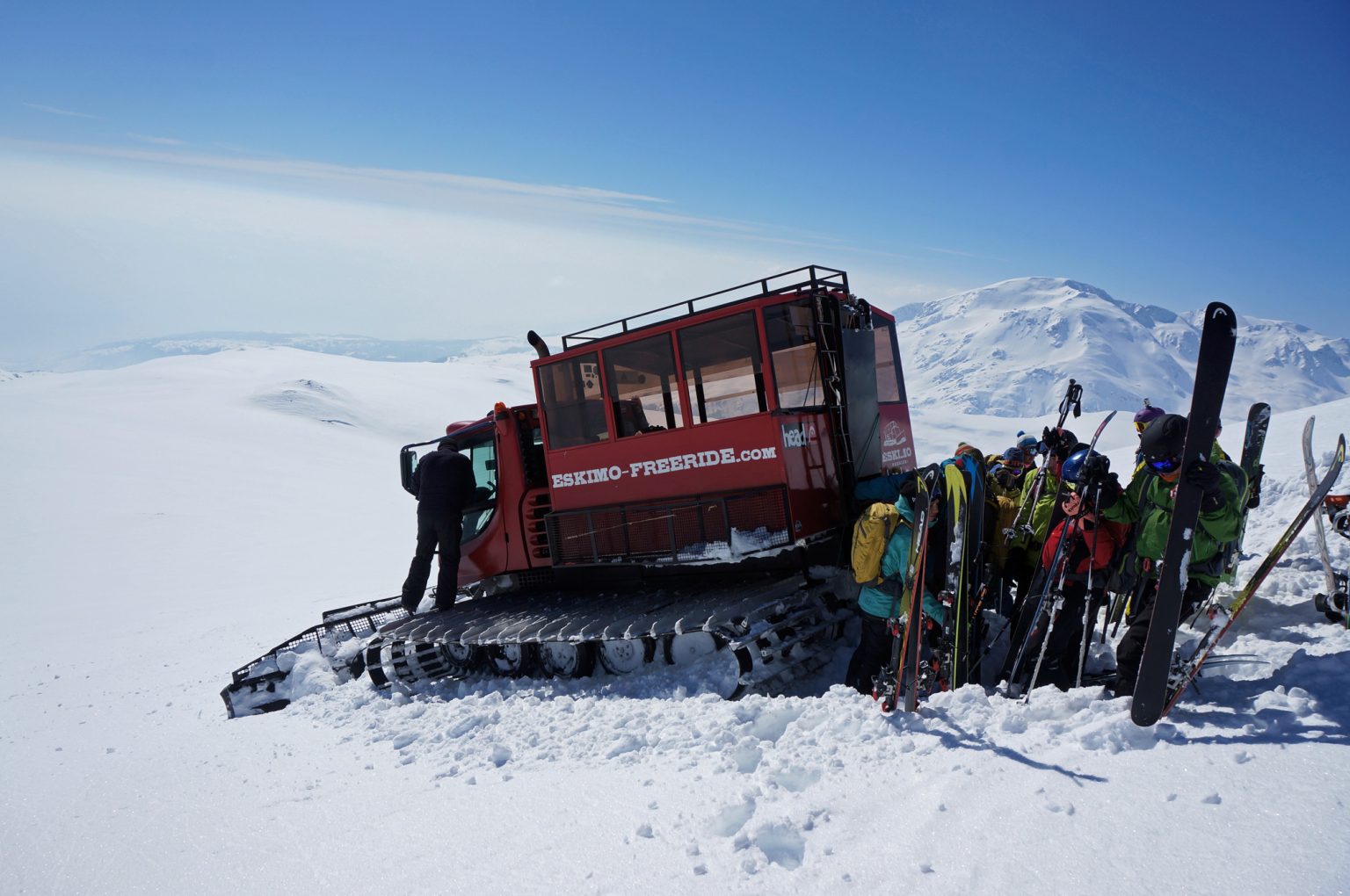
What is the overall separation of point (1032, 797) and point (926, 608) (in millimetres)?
2019

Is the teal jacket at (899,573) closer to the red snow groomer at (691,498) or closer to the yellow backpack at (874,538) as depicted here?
the yellow backpack at (874,538)

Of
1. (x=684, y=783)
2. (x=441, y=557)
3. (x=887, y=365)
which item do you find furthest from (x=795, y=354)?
(x=441, y=557)

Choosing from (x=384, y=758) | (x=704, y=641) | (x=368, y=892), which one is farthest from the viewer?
(x=704, y=641)

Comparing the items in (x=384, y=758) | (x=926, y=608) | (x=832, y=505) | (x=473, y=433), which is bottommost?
(x=384, y=758)

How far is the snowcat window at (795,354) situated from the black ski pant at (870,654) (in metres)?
1.93

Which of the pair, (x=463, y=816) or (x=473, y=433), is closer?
(x=463, y=816)

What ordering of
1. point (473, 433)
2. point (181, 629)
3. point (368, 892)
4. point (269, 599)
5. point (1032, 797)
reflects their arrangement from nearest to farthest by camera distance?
point (1032, 797) < point (368, 892) < point (473, 433) < point (181, 629) < point (269, 599)

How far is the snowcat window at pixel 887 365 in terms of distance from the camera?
7.78m

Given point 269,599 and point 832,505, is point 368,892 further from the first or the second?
point 269,599

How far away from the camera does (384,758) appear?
5.45 meters

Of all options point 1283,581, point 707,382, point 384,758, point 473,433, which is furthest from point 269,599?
point 1283,581

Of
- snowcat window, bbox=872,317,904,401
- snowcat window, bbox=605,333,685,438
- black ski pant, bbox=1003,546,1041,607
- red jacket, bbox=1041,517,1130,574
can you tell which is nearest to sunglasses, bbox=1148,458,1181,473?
red jacket, bbox=1041,517,1130,574

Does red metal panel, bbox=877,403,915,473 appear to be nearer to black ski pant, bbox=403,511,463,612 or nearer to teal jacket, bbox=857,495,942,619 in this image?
teal jacket, bbox=857,495,942,619

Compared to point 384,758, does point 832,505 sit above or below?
above
